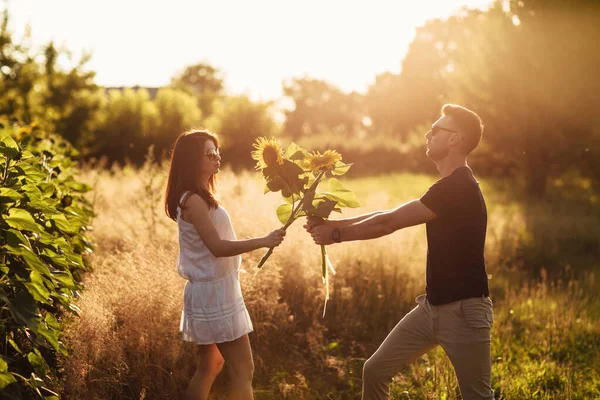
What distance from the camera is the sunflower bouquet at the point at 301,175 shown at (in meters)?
3.73

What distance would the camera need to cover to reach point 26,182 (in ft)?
12.1

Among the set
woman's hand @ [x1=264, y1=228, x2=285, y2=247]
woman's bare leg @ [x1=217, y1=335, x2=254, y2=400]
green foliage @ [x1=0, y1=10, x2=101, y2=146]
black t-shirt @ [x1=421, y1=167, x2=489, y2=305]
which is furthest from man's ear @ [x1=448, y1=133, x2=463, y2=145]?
green foliage @ [x1=0, y1=10, x2=101, y2=146]

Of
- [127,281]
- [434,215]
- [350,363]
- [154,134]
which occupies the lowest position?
[350,363]

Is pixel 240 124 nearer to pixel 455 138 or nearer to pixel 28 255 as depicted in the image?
pixel 455 138

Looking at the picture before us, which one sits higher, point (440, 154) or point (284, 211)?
point (440, 154)

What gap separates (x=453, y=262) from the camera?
343cm

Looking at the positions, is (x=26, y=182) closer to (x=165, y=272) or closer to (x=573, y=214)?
(x=165, y=272)

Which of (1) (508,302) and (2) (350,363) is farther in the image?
(1) (508,302)

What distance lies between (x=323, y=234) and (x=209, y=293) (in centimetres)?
85

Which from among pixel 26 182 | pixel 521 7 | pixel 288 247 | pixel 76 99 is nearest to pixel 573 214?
pixel 521 7

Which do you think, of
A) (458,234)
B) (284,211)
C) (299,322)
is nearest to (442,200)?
(458,234)

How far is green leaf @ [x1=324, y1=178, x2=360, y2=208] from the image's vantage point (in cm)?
389

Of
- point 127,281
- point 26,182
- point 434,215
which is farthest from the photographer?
point 127,281

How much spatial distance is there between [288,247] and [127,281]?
238cm
